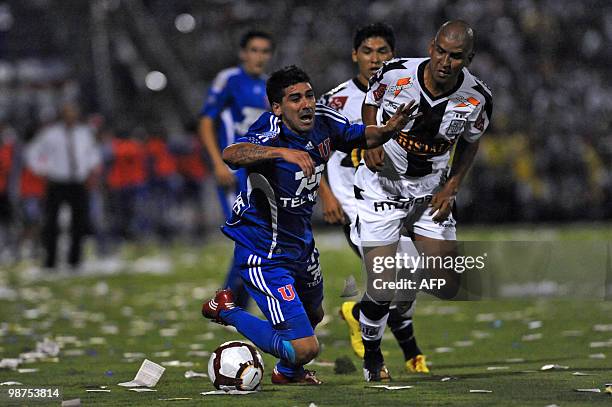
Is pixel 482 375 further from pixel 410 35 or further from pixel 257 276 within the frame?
pixel 410 35

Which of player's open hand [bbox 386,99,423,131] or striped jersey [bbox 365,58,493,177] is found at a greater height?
striped jersey [bbox 365,58,493,177]

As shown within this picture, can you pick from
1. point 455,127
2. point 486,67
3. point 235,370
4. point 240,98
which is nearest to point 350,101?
point 455,127

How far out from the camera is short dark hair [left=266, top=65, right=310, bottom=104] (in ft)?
25.0

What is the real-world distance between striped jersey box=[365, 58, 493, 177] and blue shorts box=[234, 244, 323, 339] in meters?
1.04

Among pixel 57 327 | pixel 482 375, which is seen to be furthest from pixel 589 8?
pixel 482 375

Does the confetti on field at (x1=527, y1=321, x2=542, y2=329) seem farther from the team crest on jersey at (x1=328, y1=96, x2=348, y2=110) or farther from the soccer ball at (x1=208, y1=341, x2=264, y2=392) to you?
the soccer ball at (x1=208, y1=341, x2=264, y2=392)

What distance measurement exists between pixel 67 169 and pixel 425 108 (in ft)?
38.4

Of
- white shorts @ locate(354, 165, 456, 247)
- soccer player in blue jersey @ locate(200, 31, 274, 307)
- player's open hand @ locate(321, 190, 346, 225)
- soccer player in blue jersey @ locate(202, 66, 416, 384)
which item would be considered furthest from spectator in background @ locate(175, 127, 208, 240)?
soccer player in blue jersey @ locate(202, 66, 416, 384)

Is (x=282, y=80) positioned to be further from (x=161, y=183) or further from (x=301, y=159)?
(x=161, y=183)

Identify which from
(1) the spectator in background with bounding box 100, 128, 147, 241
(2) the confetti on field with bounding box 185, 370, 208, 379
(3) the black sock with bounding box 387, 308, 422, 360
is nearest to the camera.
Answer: (2) the confetti on field with bounding box 185, 370, 208, 379

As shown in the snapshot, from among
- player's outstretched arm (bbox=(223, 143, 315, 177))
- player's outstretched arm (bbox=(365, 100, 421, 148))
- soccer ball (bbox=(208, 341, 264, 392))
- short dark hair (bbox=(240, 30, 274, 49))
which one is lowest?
soccer ball (bbox=(208, 341, 264, 392))

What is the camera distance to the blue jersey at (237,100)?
10906mm

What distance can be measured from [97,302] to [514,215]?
1584cm

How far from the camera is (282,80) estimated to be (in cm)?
764
